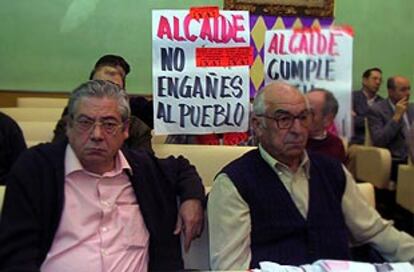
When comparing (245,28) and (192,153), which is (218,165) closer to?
(192,153)

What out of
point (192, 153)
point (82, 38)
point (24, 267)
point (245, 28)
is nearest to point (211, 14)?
point (245, 28)

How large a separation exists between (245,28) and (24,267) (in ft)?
4.67

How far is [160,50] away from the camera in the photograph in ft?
8.10

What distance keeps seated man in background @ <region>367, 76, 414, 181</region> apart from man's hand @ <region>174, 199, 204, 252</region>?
8.44 ft

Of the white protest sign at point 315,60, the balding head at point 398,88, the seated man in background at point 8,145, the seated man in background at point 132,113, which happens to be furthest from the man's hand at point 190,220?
the balding head at point 398,88

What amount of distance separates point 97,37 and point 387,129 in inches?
99.1

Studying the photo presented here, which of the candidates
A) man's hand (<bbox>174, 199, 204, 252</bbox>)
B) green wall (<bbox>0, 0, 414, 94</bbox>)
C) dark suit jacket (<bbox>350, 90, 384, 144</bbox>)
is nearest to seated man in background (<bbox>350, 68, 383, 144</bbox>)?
dark suit jacket (<bbox>350, 90, 384, 144</bbox>)

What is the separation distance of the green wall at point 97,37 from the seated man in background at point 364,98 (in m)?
0.12

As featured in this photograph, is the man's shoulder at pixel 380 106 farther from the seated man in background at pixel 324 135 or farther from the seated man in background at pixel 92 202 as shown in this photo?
the seated man in background at pixel 92 202

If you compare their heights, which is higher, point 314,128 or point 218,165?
point 314,128

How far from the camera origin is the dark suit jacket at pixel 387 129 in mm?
4289

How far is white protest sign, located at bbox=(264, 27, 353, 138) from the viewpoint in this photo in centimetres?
216

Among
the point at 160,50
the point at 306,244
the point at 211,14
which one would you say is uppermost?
the point at 211,14

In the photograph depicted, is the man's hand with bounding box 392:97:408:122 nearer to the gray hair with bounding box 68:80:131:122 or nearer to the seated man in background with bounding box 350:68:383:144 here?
the seated man in background with bounding box 350:68:383:144
